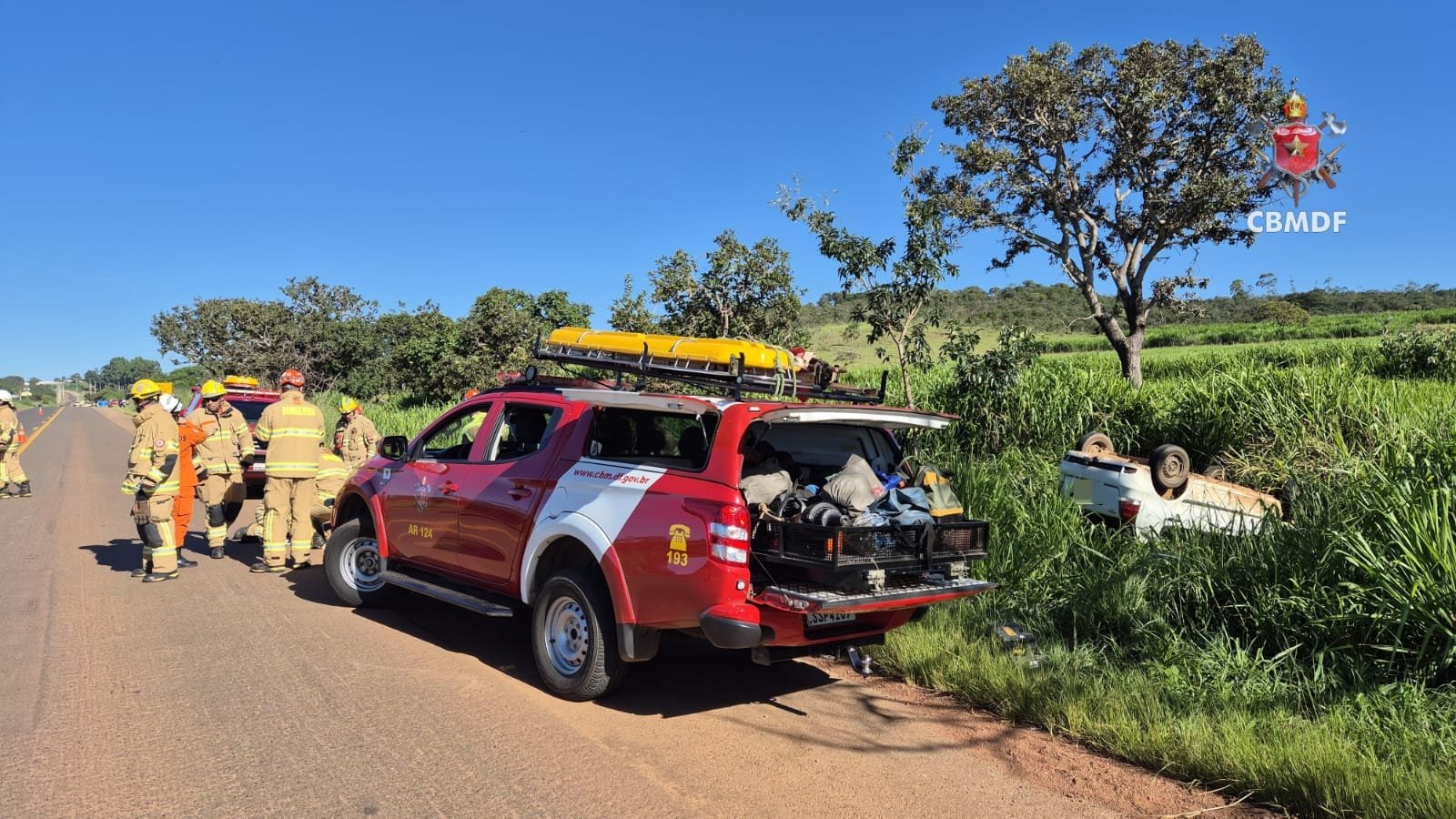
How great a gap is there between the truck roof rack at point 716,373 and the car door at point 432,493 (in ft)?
3.77

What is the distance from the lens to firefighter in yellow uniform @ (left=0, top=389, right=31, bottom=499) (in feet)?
48.5

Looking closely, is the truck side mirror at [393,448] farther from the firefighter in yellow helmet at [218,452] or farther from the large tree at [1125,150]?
the large tree at [1125,150]

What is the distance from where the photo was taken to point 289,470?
860cm

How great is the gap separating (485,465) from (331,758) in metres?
2.31

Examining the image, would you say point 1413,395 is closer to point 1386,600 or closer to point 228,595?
point 1386,600

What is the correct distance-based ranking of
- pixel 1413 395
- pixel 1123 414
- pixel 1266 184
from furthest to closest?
pixel 1266 184 → pixel 1123 414 → pixel 1413 395

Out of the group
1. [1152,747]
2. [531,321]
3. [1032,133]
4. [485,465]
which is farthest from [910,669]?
[531,321]

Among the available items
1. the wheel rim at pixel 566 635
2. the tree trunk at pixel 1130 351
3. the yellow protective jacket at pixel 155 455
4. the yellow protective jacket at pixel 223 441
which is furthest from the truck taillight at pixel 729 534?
the tree trunk at pixel 1130 351

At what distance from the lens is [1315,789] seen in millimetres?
3869

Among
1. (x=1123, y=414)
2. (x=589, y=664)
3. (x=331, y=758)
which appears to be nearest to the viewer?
(x=331, y=758)

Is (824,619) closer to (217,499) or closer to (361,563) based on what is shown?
(361,563)

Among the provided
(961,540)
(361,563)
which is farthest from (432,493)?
(961,540)

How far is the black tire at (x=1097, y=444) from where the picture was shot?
9.85 metres

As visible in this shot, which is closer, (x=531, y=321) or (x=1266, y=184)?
(x=1266, y=184)
